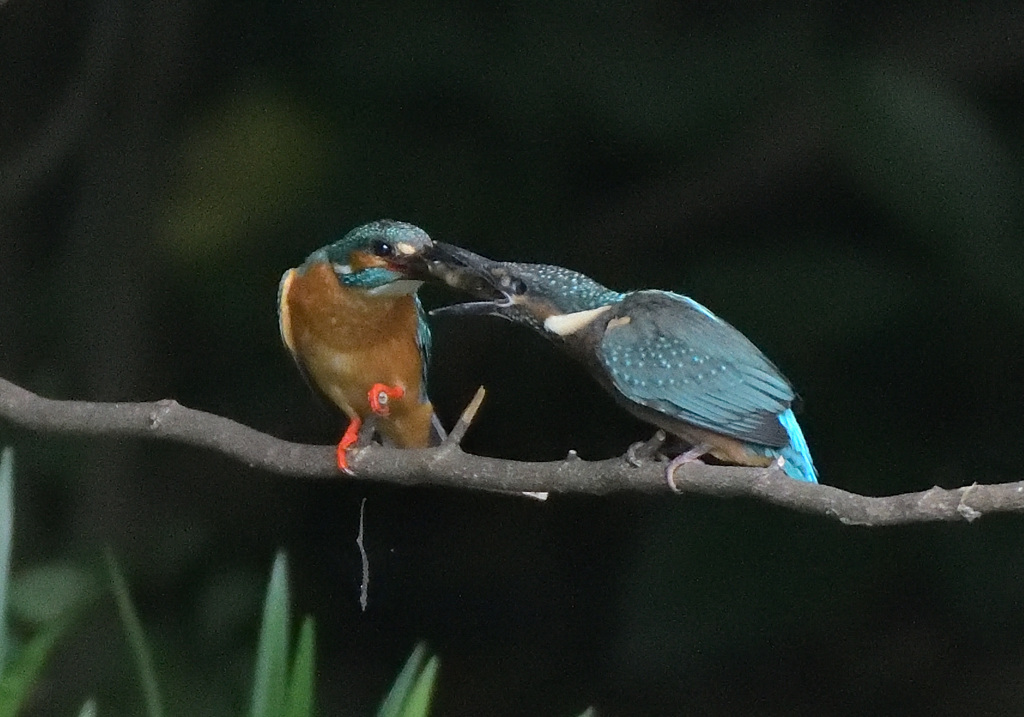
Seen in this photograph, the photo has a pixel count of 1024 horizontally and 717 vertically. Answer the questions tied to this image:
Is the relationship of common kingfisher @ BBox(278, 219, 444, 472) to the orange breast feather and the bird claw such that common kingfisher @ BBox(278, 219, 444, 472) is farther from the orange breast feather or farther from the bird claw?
the bird claw

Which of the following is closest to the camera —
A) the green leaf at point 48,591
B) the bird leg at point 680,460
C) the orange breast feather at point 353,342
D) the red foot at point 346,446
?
the bird leg at point 680,460

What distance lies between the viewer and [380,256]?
1107 mm

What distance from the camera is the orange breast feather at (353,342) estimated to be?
1.19 meters

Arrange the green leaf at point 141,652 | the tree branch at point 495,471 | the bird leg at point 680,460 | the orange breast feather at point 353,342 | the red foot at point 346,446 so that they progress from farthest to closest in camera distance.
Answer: the green leaf at point 141,652, the orange breast feather at point 353,342, the red foot at point 346,446, the bird leg at point 680,460, the tree branch at point 495,471

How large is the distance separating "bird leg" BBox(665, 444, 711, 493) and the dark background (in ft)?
1.63

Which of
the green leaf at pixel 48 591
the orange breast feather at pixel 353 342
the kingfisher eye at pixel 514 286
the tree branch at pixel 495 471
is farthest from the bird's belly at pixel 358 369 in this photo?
the green leaf at pixel 48 591

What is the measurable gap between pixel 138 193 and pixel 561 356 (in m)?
0.64

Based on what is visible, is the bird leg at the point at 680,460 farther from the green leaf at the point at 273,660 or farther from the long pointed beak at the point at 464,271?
the green leaf at the point at 273,660

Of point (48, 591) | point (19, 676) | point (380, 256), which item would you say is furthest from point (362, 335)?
point (48, 591)

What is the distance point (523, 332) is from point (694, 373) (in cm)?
60

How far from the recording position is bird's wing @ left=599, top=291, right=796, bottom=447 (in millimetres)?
952

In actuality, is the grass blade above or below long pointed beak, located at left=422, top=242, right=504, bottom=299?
below

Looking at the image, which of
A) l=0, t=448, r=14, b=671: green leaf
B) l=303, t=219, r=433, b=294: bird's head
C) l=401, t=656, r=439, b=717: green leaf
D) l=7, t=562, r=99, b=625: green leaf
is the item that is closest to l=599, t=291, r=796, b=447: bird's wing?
l=303, t=219, r=433, b=294: bird's head

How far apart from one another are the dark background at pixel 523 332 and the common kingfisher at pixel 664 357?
45 centimetres
